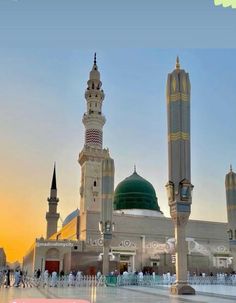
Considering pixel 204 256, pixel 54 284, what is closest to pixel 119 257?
pixel 204 256

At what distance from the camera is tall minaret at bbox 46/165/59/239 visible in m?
43.8

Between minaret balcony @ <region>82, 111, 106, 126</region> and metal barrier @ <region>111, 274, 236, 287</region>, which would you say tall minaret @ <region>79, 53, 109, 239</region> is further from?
metal barrier @ <region>111, 274, 236, 287</region>

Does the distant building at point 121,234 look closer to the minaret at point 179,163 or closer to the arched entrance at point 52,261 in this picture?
the arched entrance at point 52,261

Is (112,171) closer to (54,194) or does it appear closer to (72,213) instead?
(72,213)

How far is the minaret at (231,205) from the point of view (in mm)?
19156

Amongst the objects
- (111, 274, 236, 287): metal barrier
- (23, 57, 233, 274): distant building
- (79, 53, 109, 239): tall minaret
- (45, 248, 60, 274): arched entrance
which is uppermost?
(79, 53, 109, 239): tall minaret

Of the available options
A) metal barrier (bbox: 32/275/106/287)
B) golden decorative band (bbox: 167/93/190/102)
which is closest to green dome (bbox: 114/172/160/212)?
metal barrier (bbox: 32/275/106/287)

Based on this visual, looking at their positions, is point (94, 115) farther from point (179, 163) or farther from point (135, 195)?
point (179, 163)

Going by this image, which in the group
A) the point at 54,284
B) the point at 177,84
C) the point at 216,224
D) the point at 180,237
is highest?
the point at 177,84

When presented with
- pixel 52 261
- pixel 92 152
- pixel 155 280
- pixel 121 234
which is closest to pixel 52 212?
pixel 92 152

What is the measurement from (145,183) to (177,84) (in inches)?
925

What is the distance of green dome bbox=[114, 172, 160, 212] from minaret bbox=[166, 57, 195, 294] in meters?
21.8

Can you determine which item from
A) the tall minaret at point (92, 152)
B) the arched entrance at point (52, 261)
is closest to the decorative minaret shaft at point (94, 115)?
the tall minaret at point (92, 152)

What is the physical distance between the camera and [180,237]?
37.0ft
